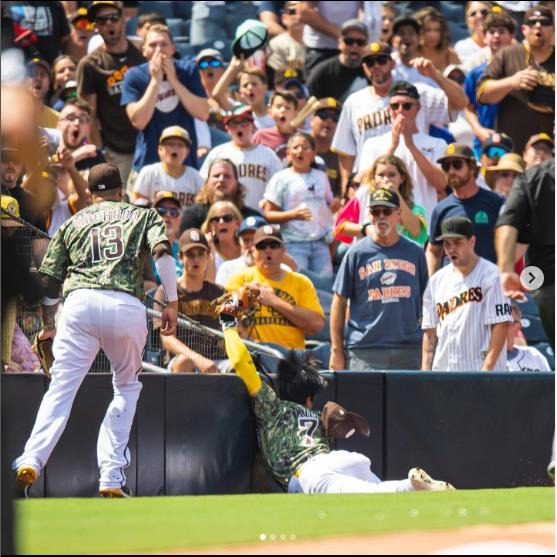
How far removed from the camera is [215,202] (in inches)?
453

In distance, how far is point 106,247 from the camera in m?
7.91

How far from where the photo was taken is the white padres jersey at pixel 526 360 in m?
10.5

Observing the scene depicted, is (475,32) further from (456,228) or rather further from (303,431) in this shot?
(303,431)

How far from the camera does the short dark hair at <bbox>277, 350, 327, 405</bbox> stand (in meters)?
8.73

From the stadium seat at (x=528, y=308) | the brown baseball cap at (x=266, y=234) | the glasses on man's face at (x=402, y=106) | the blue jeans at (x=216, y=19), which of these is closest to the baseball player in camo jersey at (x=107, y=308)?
the brown baseball cap at (x=266, y=234)

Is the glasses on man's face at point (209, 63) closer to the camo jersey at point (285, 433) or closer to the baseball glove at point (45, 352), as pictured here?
the camo jersey at point (285, 433)

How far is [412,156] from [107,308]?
4.71 m

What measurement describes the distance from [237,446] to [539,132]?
5.52m

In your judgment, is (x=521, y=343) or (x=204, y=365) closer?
(x=204, y=365)

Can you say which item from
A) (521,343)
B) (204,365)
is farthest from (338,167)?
(204,365)

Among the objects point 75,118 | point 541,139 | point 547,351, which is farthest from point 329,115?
Result: point 547,351

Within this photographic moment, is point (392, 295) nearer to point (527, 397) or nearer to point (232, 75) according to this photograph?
point (527, 397)

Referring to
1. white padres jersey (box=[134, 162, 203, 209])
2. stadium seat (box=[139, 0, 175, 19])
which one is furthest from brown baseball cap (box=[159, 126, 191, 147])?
stadium seat (box=[139, 0, 175, 19])

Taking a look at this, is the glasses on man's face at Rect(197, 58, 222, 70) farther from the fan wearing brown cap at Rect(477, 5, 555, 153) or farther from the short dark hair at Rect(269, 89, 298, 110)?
the fan wearing brown cap at Rect(477, 5, 555, 153)
